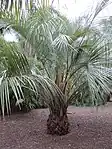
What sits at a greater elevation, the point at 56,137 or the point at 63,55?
the point at 63,55

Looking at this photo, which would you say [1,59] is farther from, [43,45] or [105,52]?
[105,52]

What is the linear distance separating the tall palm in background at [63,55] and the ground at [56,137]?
289 millimetres

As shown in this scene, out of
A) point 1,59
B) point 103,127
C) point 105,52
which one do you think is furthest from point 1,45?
point 103,127

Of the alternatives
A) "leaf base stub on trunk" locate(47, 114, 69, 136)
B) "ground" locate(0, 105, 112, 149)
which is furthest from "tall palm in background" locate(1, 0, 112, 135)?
"ground" locate(0, 105, 112, 149)

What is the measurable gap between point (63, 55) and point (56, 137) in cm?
136

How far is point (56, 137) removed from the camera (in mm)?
4676

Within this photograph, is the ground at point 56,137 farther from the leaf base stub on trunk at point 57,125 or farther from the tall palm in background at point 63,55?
the tall palm in background at point 63,55

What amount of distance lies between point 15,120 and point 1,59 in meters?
3.08

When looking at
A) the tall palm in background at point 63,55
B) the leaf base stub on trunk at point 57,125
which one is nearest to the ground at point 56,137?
the leaf base stub on trunk at point 57,125

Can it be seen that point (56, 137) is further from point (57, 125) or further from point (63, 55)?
point (63, 55)

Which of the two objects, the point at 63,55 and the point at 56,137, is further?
the point at 56,137

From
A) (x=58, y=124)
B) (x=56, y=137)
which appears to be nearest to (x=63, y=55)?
(x=58, y=124)

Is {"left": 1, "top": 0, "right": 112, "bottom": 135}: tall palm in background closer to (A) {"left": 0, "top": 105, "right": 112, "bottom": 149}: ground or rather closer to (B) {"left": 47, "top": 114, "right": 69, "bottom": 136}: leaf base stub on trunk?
(B) {"left": 47, "top": 114, "right": 69, "bottom": 136}: leaf base stub on trunk

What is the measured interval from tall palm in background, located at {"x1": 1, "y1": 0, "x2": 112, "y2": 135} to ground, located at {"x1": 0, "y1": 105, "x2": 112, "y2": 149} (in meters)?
0.29
